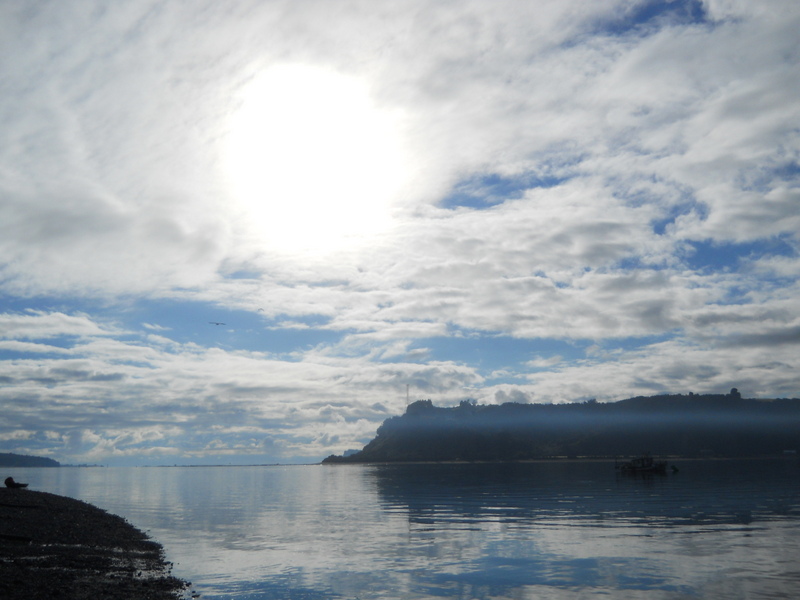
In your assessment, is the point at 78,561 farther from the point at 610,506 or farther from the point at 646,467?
the point at 646,467

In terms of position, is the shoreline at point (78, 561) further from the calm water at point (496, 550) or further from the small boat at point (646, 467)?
the small boat at point (646, 467)

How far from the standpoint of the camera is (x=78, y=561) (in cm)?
4125

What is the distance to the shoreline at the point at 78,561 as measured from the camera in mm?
32375

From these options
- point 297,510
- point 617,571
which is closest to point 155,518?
point 297,510

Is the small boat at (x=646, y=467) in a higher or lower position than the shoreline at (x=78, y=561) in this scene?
lower

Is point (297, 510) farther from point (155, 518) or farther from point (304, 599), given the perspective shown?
point (304, 599)

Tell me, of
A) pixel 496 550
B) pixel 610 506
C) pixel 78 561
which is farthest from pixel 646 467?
pixel 78 561

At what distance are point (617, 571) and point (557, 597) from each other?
343 inches

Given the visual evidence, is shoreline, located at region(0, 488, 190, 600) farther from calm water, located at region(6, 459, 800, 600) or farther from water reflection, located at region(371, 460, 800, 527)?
water reflection, located at region(371, 460, 800, 527)

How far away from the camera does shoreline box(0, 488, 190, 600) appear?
32375mm

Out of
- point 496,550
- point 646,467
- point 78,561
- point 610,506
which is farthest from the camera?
point 646,467

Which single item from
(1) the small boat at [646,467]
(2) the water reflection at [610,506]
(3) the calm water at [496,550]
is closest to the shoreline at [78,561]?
(3) the calm water at [496,550]

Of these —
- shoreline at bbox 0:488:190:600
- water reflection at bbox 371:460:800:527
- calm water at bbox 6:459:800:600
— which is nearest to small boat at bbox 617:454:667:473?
water reflection at bbox 371:460:800:527

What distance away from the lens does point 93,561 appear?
1649 inches
